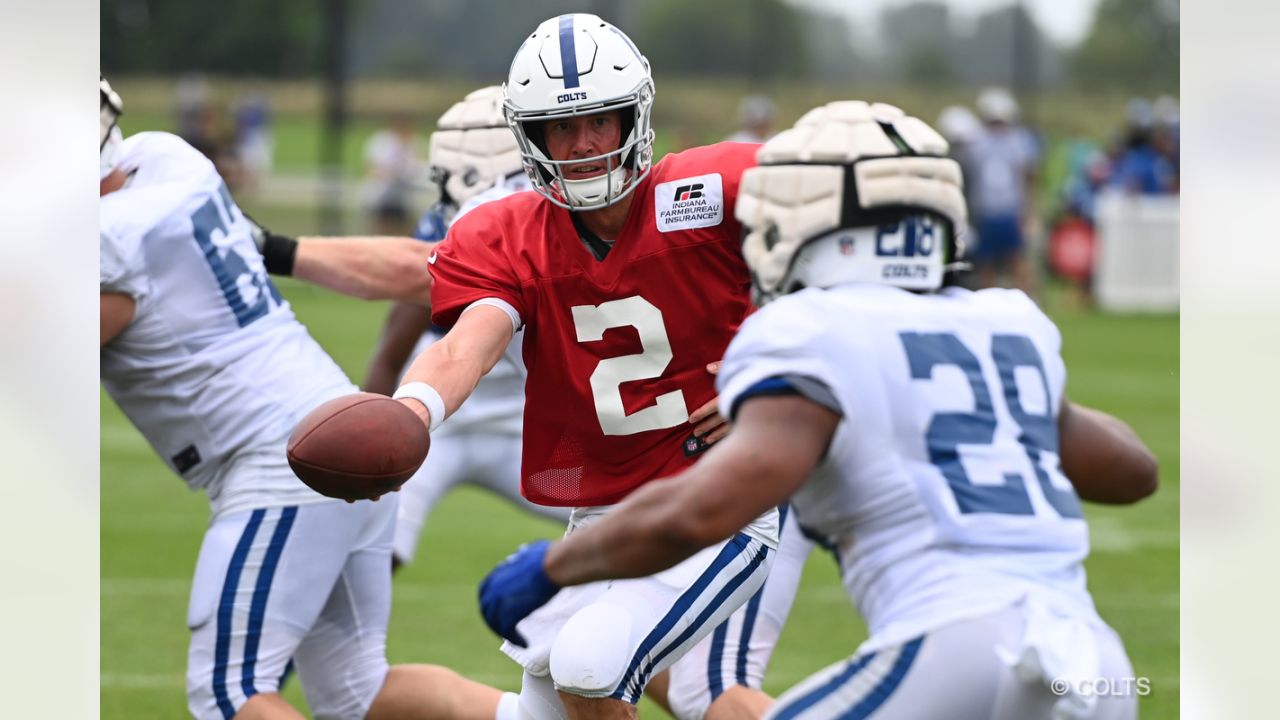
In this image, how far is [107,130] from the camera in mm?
4254

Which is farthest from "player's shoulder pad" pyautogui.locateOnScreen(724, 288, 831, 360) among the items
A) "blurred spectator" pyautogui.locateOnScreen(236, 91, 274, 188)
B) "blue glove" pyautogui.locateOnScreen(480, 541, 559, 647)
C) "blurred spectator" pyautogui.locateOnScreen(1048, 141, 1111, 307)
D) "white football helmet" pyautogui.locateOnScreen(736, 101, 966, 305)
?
"blurred spectator" pyautogui.locateOnScreen(236, 91, 274, 188)

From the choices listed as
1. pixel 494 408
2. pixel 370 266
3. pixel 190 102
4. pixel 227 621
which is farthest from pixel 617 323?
pixel 190 102

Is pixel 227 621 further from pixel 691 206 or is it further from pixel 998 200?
pixel 998 200

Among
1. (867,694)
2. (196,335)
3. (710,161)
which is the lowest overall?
(867,694)

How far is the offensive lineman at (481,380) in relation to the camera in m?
5.16

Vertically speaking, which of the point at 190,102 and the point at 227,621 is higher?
the point at 190,102

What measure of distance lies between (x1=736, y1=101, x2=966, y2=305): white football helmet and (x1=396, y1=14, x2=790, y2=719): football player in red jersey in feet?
2.73

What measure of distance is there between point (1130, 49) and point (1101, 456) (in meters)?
22.0

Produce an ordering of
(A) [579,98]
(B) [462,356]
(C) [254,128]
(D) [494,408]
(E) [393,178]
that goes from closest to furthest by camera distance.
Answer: (B) [462,356], (A) [579,98], (D) [494,408], (E) [393,178], (C) [254,128]

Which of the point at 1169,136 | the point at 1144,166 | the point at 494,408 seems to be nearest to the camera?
the point at 494,408

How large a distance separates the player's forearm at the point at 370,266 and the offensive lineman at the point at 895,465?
5.43 ft

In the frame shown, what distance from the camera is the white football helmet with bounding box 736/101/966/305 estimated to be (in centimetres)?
288
